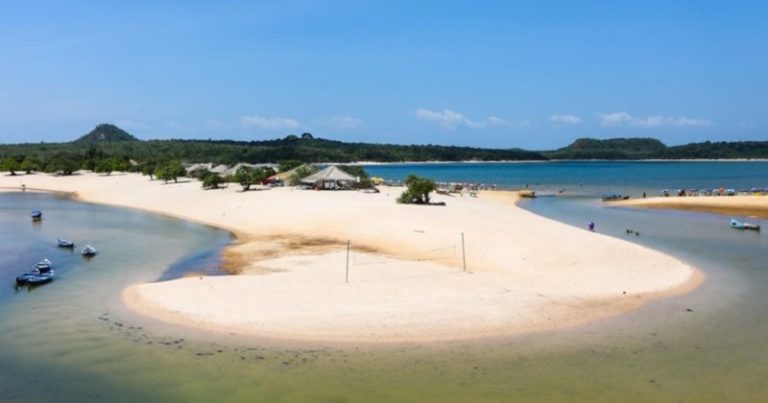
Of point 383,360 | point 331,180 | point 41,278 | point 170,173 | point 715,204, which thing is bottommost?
point 383,360

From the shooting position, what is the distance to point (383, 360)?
14.4 m

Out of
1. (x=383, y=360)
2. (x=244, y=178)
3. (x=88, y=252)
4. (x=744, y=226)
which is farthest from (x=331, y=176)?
(x=383, y=360)

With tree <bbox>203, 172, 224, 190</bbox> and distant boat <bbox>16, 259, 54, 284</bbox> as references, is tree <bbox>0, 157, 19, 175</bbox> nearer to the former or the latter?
tree <bbox>203, 172, 224, 190</bbox>

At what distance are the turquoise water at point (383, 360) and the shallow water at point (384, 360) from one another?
4 cm

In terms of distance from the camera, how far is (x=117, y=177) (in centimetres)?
8512

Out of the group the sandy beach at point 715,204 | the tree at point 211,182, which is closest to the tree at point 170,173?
the tree at point 211,182

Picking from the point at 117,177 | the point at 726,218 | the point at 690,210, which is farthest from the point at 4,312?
the point at 117,177

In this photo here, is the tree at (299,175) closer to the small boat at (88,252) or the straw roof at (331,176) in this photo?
the straw roof at (331,176)

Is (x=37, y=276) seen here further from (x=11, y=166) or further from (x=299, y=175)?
(x=11, y=166)

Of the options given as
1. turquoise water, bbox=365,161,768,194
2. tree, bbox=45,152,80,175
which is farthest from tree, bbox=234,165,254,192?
tree, bbox=45,152,80,175

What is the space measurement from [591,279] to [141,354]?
15.0 meters

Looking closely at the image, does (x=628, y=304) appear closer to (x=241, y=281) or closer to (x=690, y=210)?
(x=241, y=281)

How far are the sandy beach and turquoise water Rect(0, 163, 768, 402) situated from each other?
30251mm

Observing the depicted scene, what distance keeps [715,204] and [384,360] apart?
48.1 m
